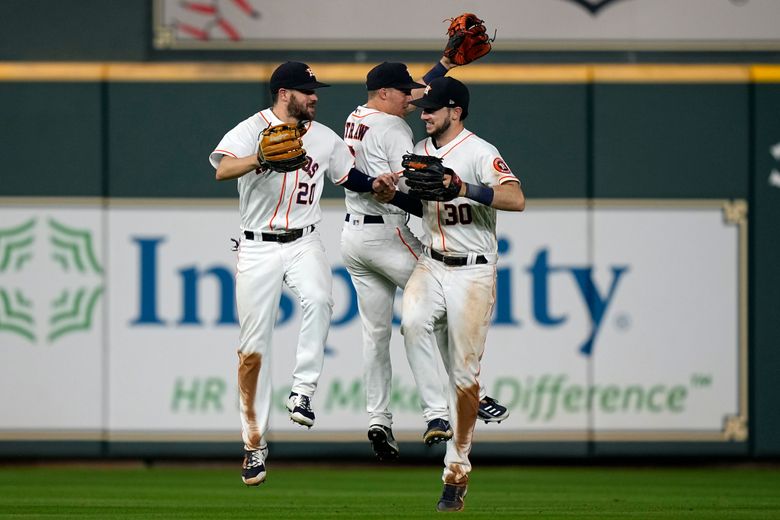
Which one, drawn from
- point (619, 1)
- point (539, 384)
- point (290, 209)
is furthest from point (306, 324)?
point (619, 1)

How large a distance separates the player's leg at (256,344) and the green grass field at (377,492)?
45 cm

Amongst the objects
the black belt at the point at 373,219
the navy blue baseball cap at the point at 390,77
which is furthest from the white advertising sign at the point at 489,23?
the black belt at the point at 373,219

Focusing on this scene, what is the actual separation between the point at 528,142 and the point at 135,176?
2.84m

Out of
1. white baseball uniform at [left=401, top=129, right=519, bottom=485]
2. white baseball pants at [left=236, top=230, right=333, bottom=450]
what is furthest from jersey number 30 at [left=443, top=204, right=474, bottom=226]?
white baseball pants at [left=236, top=230, right=333, bottom=450]

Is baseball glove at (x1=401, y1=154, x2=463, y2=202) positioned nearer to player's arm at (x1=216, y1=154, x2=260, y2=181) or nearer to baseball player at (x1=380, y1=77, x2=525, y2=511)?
baseball player at (x1=380, y1=77, x2=525, y2=511)

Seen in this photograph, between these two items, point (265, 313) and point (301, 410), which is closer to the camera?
point (301, 410)

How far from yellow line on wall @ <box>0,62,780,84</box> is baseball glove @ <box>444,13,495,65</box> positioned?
9.33ft

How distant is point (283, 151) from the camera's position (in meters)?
8.25

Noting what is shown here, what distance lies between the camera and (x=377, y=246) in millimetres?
9109

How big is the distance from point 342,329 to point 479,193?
12.7 feet

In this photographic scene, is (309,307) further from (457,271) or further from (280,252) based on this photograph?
(457,271)

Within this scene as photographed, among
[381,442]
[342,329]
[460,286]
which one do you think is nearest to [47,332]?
[342,329]

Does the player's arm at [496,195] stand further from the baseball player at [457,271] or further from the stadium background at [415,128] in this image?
the stadium background at [415,128]

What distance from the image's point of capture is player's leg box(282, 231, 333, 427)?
8.73m
